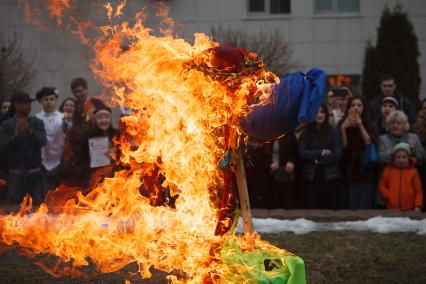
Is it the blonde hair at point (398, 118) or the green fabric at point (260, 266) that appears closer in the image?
the green fabric at point (260, 266)

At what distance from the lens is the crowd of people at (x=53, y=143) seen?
8.38 meters

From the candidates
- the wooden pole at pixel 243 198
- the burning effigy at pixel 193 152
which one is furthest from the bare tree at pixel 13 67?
the wooden pole at pixel 243 198

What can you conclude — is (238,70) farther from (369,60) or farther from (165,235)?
(369,60)

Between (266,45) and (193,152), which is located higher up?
(266,45)

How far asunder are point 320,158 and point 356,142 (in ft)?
1.58

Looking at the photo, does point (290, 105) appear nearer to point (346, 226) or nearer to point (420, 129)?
point (346, 226)

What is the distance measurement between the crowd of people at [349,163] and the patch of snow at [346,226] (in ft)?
2.33

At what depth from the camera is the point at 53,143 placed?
9.20 meters

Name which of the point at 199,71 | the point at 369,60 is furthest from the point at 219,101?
the point at 369,60

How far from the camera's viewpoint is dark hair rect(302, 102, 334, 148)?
28.7 ft

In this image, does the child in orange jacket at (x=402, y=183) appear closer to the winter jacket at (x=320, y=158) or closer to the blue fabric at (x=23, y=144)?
the winter jacket at (x=320, y=158)

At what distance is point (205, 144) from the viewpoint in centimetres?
444

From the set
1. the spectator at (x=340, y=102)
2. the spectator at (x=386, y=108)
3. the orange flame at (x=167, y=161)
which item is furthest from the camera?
the spectator at (x=340, y=102)

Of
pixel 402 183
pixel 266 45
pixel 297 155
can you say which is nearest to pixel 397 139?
pixel 402 183
